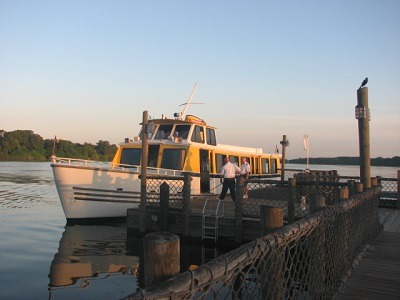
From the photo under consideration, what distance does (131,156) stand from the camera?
1661cm

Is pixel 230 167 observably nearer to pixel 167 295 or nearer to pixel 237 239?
pixel 237 239

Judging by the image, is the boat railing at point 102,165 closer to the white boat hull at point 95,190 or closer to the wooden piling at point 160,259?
the white boat hull at point 95,190

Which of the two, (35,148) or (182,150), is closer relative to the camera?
(182,150)

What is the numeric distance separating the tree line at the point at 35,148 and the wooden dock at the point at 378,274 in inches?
3604

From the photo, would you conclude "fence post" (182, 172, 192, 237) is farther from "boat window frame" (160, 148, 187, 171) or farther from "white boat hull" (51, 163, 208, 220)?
"boat window frame" (160, 148, 187, 171)

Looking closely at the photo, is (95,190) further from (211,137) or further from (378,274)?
(378,274)

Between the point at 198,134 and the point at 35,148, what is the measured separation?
98.4m

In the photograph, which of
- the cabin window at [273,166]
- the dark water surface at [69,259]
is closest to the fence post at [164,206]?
the dark water surface at [69,259]

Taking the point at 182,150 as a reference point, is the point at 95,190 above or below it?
below

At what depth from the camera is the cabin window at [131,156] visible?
16.5 meters

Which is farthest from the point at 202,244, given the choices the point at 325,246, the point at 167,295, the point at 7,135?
the point at 7,135

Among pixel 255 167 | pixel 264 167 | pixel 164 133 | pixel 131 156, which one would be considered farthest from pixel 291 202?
pixel 264 167

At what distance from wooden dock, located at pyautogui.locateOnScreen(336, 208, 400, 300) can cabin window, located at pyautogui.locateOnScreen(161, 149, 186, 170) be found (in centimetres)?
918

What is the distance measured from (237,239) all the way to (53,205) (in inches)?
575
